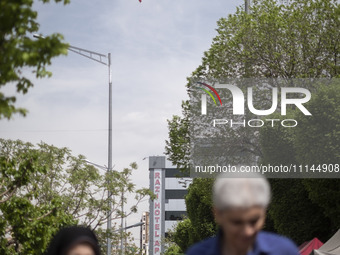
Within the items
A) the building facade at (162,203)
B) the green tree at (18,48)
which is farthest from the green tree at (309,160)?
the building facade at (162,203)

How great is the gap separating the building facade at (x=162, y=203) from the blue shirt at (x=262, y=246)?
421 ft

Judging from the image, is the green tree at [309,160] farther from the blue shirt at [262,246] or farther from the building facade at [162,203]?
the building facade at [162,203]

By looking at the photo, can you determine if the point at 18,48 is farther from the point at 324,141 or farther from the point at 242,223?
the point at 324,141

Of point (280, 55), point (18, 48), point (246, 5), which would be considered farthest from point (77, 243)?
point (246, 5)

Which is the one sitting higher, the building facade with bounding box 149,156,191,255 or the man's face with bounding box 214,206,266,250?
the man's face with bounding box 214,206,266,250

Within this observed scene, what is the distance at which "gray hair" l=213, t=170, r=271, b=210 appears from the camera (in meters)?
2.04

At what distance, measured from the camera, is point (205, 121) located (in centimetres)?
3406

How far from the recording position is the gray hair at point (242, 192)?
204cm

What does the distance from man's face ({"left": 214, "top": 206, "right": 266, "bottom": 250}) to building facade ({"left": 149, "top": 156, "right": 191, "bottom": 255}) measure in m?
128

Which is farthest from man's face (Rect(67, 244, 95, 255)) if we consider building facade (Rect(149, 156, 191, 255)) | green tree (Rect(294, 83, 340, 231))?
building facade (Rect(149, 156, 191, 255))

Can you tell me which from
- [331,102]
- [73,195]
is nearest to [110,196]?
[73,195]

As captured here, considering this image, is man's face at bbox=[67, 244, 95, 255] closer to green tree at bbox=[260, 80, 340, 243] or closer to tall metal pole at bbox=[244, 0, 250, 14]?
green tree at bbox=[260, 80, 340, 243]

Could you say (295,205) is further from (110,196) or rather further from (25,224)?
(25,224)

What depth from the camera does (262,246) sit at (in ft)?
7.12
